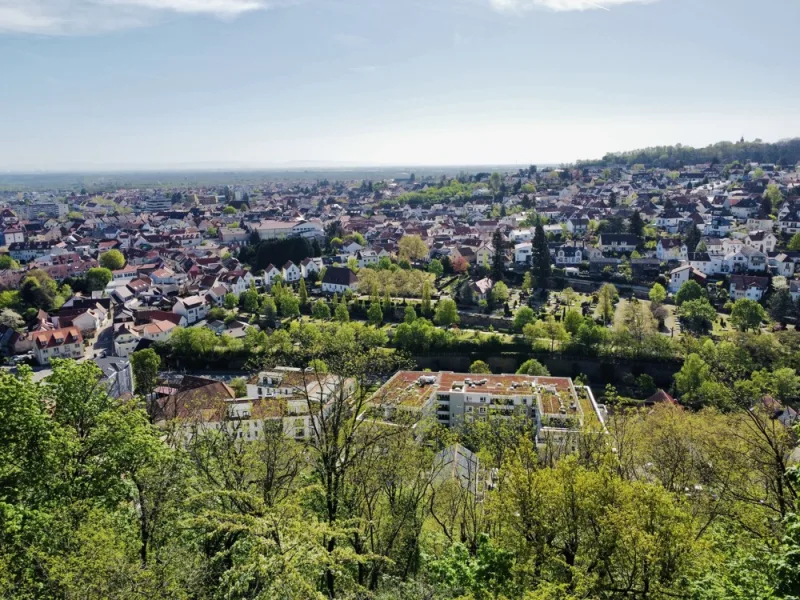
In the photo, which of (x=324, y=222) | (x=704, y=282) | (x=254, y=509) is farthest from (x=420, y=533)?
(x=324, y=222)

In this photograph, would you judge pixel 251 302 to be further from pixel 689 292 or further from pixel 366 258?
pixel 689 292

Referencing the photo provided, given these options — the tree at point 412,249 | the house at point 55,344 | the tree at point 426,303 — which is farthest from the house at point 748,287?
the house at point 55,344

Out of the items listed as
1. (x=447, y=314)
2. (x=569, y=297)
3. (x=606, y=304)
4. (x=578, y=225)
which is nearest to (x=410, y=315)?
(x=447, y=314)

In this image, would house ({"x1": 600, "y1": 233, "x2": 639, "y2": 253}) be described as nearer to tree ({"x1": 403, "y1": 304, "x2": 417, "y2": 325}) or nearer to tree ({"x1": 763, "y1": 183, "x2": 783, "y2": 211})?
tree ({"x1": 763, "y1": 183, "x2": 783, "y2": 211})

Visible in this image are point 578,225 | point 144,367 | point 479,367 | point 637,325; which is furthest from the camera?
point 578,225

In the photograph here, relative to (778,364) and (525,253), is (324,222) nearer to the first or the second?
(525,253)

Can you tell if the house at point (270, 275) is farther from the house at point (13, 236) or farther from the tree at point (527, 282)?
the house at point (13, 236)
